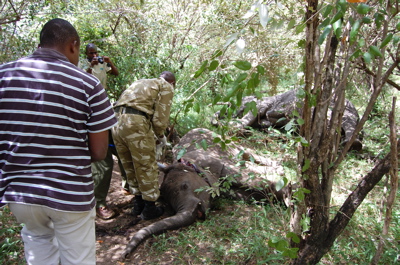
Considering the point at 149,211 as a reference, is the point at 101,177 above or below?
above

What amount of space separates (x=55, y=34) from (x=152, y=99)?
2.00 meters

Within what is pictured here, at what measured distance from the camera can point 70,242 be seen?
1855mm

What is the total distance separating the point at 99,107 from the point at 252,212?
265 cm

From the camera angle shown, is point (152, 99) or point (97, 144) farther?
point (152, 99)

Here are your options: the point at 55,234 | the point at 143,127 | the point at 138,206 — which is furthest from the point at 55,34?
the point at 138,206

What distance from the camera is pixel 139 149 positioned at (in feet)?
12.3

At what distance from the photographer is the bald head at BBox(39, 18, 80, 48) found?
181 cm

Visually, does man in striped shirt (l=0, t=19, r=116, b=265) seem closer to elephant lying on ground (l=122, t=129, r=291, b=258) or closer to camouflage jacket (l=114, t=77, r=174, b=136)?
elephant lying on ground (l=122, t=129, r=291, b=258)

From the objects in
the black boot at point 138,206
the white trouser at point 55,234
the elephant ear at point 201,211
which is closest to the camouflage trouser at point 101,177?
the black boot at point 138,206

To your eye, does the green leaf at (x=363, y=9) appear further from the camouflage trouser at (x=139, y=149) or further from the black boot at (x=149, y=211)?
the black boot at (x=149, y=211)

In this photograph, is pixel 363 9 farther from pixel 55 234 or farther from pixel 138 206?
pixel 138 206

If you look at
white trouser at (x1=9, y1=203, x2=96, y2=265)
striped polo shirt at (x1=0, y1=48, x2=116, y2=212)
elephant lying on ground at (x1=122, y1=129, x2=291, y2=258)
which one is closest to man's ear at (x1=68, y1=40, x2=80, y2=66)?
striped polo shirt at (x1=0, y1=48, x2=116, y2=212)

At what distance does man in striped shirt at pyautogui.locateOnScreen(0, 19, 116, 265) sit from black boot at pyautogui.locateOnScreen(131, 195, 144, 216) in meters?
2.19

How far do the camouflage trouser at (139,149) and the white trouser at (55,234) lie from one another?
1779 mm
